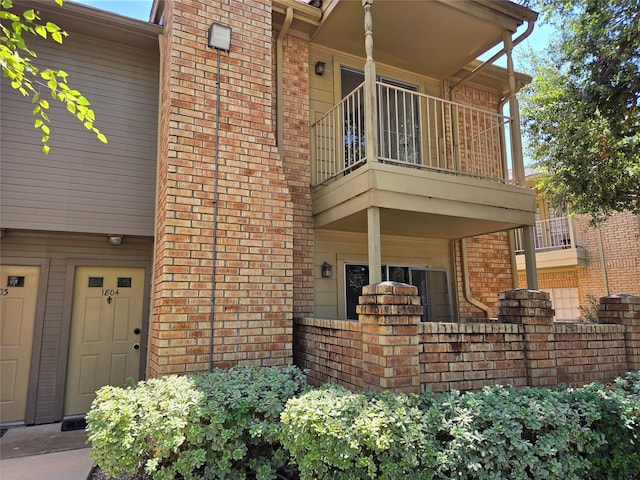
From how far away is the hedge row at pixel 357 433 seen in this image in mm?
2805

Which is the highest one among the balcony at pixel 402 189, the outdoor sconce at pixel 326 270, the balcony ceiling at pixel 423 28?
the balcony ceiling at pixel 423 28

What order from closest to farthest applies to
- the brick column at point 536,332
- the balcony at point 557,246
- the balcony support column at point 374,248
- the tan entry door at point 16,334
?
the brick column at point 536,332 → the balcony support column at point 374,248 → the tan entry door at point 16,334 → the balcony at point 557,246

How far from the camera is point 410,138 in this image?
7.14 metres

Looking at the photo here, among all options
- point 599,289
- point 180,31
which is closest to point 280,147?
point 180,31

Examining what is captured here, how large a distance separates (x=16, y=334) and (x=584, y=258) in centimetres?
1419

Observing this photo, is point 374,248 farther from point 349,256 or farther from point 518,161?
point 518,161

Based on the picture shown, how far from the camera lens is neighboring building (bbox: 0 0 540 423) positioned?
180 inches

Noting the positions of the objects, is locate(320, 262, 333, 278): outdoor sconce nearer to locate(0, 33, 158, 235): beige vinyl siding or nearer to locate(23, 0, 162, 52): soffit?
locate(0, 33, 158, 235): beige vinyl siding

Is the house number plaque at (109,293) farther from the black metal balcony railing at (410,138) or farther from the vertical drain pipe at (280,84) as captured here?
the black metal balcony railing at (410,138)

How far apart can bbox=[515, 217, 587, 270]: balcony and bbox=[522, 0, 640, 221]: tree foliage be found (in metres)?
4.14

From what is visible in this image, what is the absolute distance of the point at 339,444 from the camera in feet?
9.03

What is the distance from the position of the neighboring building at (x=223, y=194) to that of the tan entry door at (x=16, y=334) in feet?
0.07

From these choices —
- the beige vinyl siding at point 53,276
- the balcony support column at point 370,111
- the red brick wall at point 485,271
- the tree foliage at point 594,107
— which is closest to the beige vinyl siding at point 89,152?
the beige vinyl siding at point 53,276

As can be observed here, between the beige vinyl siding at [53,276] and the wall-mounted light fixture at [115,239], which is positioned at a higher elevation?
the wall-mounted light fixture at [115,239]
